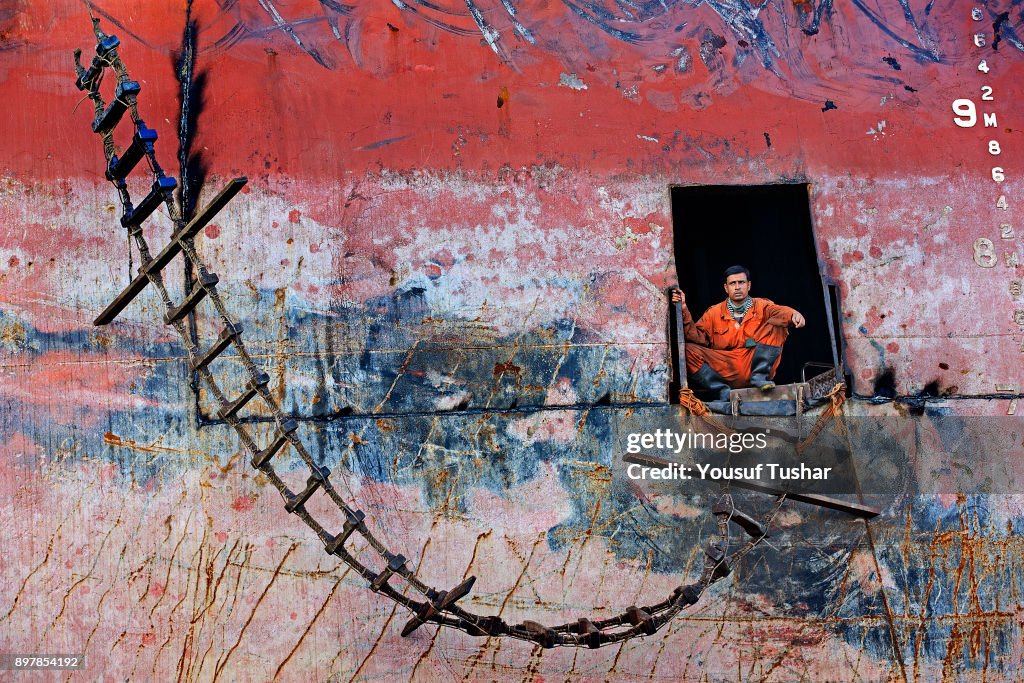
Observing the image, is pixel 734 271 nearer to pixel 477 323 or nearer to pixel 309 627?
pixel 477 323

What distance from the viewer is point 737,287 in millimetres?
6156

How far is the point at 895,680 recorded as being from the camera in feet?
18.8

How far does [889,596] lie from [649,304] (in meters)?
2.33

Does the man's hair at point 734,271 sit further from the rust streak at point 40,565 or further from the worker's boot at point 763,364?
the rust streak at point 40,565

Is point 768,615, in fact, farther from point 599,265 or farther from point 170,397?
point 170,397

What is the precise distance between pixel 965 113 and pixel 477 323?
3.66 m

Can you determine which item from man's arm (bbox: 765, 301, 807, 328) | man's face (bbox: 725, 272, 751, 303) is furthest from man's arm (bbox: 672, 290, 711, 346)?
man's arm (bbox: 765, 301, 807, 328)

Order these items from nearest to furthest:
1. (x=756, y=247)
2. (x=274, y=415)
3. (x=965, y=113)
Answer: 1. (x=274, y=415)
2. (x=756, y=247)
3. (x=965, y=113)

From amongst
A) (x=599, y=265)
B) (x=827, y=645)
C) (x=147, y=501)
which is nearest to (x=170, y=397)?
(x=147, y=501)

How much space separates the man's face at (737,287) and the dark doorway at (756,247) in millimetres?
55

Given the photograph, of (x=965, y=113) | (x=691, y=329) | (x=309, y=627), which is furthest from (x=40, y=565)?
(x=965, y=113)

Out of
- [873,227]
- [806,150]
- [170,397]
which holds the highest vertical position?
[806,150]

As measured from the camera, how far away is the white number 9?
6.40m

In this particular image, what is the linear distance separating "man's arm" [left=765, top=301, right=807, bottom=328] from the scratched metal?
0.33 m
